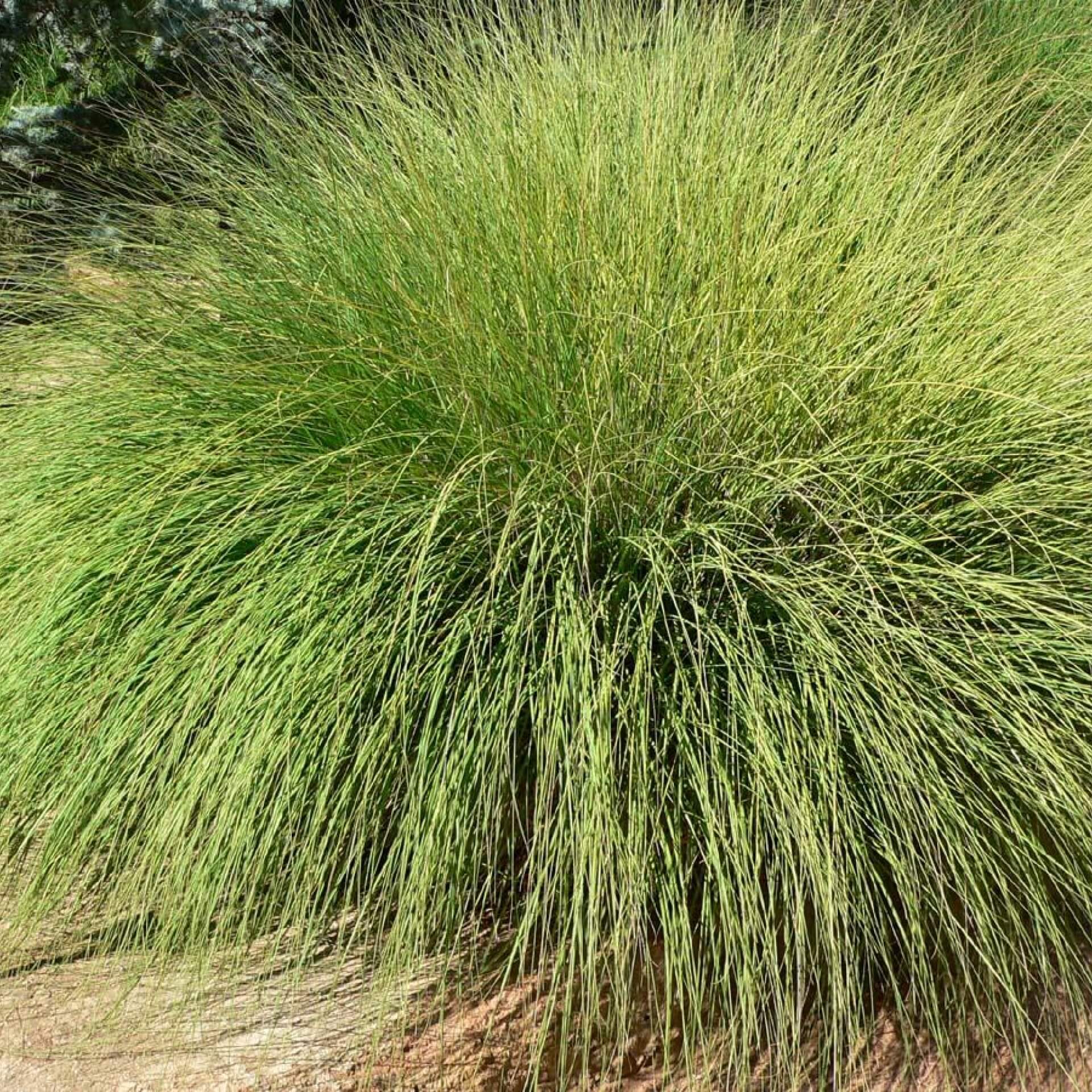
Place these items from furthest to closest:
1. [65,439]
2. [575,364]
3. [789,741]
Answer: [65,439] < [575,364] < [789,741]

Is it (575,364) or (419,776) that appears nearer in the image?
Result: (419,776)

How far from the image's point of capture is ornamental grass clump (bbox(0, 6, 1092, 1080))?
171 cm

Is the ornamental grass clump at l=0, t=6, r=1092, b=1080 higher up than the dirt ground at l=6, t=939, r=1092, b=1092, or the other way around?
the ornamental grass clump at l=0, t=6, r=1092, b=1080

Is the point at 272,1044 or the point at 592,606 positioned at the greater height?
the point at 592,606

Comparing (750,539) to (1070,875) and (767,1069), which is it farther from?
(767,1069)

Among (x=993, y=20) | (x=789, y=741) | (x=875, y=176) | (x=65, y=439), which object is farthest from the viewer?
(x=993, y=20)

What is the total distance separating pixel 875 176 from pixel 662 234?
0.66 meters

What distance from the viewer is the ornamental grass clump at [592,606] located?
1.71 meters

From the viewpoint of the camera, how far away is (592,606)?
181 centimetres

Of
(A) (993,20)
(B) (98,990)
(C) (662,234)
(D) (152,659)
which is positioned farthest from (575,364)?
(A) (993,20)

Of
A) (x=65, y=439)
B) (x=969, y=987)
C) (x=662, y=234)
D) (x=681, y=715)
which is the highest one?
(x=662, y=234)

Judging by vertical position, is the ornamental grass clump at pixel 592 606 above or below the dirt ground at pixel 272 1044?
above

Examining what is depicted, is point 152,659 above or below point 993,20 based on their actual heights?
above

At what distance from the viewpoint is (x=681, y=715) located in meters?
1.75
